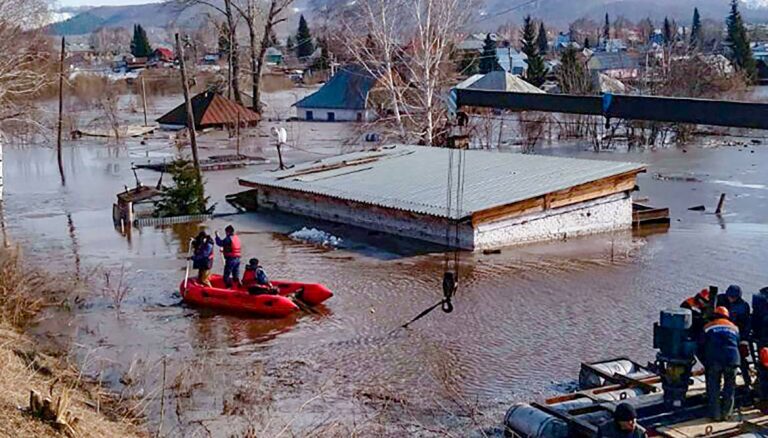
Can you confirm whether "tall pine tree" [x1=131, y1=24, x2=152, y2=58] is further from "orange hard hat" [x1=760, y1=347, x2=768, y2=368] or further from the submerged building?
"orange hard hat" [x1=760, y1=347, x2=768, y2=368]

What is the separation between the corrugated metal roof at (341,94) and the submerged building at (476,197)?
3261 cm

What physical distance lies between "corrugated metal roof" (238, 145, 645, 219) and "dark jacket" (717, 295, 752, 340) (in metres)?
12.2

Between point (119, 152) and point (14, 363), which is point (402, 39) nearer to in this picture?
point (119, 152)

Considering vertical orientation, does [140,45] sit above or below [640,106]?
above

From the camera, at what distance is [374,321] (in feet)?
61.9

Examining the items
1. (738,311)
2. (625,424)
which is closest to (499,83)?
(738,311)

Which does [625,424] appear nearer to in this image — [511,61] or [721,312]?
[721,312]

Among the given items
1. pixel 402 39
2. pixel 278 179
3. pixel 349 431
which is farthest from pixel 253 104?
pixel 349 431

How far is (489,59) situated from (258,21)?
65.1 feet

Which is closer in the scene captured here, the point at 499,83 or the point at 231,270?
the point at 231,270

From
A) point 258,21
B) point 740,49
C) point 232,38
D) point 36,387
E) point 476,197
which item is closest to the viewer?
point 36,387

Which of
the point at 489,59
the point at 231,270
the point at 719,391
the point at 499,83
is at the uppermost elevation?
the point at 489,59

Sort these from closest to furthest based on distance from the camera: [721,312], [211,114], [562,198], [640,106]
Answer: [721,312] < [640,106] < [562,198] < [211,114]

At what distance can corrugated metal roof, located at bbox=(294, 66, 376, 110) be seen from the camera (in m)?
64.3
